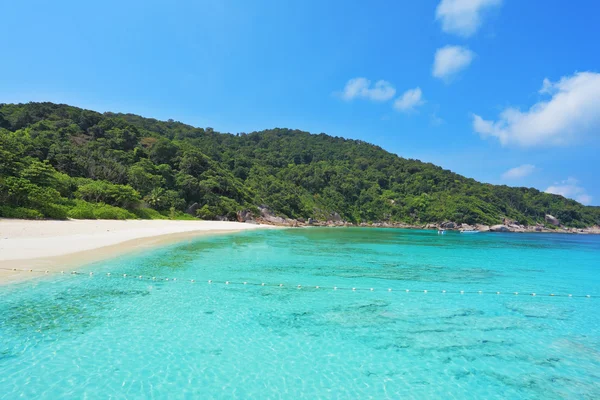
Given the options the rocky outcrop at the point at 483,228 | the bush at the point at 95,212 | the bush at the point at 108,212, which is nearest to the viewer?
the bush at the point at 95,212

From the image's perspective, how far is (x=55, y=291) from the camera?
11.3m

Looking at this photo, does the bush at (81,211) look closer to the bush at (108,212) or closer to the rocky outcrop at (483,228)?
the bush at (108,212)

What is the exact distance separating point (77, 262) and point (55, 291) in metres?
5.86

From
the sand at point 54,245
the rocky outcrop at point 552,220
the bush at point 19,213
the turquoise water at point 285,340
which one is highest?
the rocky outcrop at point 552,220

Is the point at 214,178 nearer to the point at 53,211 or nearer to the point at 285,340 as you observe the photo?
the point at 53,211

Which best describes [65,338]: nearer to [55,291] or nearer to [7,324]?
[7,324]

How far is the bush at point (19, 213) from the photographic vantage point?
2614 cm

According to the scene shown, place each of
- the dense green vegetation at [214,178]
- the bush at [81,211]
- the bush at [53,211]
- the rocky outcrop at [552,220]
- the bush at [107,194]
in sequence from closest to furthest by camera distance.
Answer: the bush at [53,211], the bush at [81,211], the dense green vegetation at [214,178], the bush at [107,194], the rocky outcrop at [552,220]

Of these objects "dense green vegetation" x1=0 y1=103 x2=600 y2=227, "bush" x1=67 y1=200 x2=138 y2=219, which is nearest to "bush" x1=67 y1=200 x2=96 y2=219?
"bush" x1=67 y1=200 x2=138 y2=219

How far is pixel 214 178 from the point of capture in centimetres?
7069

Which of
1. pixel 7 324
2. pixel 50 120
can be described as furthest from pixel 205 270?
pixel 50 120

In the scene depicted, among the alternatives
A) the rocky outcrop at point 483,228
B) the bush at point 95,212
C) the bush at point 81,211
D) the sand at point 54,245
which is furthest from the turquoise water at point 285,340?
the rocky outcrop at point 483,228

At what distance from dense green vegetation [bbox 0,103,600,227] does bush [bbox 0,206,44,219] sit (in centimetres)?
9

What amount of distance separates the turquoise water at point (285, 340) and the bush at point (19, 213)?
17262 millimetres
